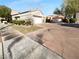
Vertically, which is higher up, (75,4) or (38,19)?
(75,4)

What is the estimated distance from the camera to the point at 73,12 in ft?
259

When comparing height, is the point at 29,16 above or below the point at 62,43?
above

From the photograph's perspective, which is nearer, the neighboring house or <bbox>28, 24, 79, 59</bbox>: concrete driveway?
<bbox>28, 24, 79, 59</bbox>: concrete driveway

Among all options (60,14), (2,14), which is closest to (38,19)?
(2,14)

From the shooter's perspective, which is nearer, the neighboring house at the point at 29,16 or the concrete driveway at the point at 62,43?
the concrete driveway at the point at 62,43

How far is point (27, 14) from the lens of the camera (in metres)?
72.9

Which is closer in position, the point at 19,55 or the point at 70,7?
the point at 19,55

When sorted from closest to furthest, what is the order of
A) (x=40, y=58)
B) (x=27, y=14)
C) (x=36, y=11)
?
(x=40, y=58) < (x=27, y=14) < (x=36, y=11)

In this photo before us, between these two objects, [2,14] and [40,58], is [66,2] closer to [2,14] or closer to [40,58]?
[2,14]

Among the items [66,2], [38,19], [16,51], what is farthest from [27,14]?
[16,51]

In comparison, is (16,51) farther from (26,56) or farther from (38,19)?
(38,19)

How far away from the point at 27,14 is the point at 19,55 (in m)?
64.3

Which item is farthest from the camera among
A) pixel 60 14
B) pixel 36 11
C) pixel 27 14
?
pixel 60 14

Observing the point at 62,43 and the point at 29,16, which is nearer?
the point at 62,43
